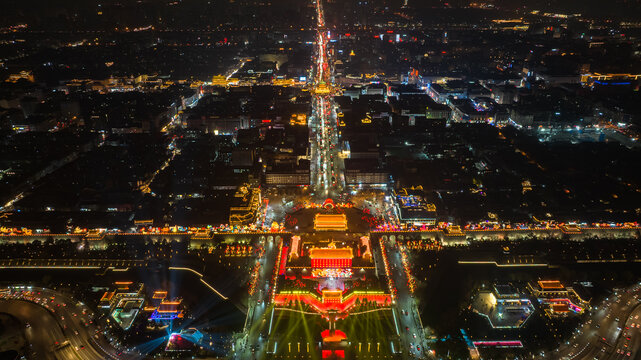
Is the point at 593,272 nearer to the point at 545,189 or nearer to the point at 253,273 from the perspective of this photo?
the point at 545,189

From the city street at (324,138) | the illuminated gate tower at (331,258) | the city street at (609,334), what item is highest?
the city street at (324,138)

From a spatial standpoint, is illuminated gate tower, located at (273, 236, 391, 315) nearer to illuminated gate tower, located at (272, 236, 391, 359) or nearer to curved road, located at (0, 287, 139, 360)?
illuminated gate tower, located at (272, 236, 391, 359)

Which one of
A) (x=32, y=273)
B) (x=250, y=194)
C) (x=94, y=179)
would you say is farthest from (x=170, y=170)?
(x=32, y=273)

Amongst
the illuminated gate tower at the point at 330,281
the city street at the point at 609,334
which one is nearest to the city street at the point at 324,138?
the illuminated gate tower at the point at 330,281

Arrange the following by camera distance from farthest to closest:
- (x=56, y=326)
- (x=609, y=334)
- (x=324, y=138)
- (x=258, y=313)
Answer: (x=324, y=138), (x=258, y=313), (x=56, y=326), (x=609, y=334)

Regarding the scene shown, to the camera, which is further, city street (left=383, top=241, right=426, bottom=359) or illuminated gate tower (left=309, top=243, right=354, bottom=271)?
illuminated gate tower (left=309, top=243, right=354, bottom=271)

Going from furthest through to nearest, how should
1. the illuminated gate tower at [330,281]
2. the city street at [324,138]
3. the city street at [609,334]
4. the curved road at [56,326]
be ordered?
1. the city street at [324,138]
2. the illuminated gate tower at [330,281]
3. the curved road at [56,326]
4. the city street at [609,334]

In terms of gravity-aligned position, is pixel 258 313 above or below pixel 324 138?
below

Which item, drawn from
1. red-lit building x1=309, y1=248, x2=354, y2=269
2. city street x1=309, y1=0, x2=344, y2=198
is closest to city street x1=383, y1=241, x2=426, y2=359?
red-lit building x1=309, y1=248, x2=354, y2=269

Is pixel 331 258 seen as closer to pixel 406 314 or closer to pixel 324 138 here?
pixel 406 314

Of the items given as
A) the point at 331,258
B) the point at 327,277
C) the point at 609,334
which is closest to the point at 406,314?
the point at 327,277

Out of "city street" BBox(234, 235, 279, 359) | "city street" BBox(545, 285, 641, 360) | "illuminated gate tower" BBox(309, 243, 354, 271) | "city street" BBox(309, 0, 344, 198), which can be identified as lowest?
"city street" BBox(545, 285, 641, 360)

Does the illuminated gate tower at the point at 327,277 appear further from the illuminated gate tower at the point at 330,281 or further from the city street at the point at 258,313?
the city street at the point at 258,313
